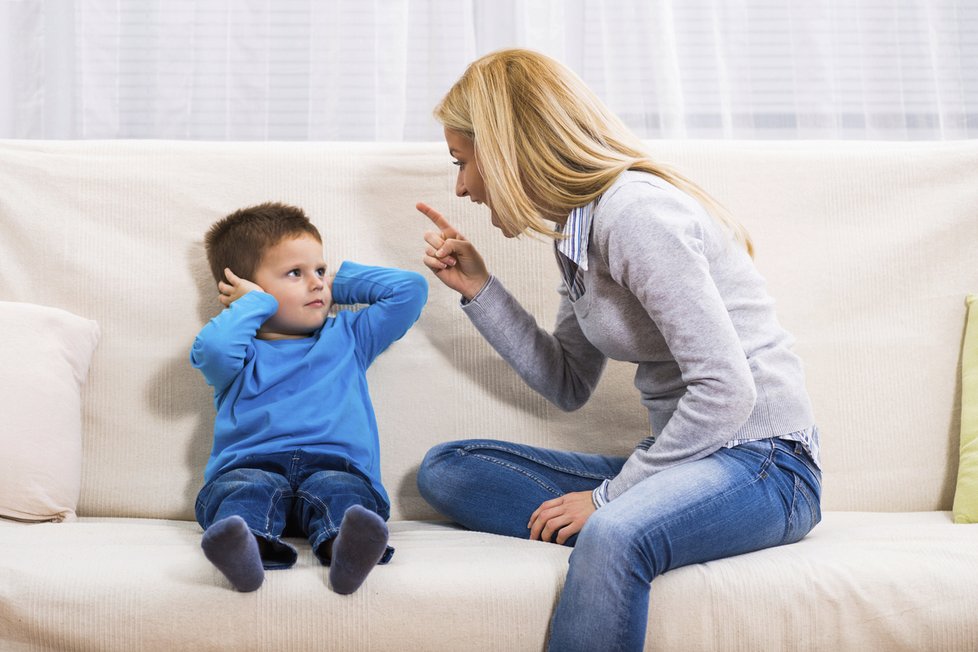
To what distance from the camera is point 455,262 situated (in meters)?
1.49

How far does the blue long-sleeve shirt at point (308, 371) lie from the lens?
1.39m

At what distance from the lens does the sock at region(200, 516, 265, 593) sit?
990 millimetres

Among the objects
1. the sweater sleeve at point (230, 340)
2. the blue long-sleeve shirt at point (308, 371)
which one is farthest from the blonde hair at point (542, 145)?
the sweater sleeve at point (230, 340)

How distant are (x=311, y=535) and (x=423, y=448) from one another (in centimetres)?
40

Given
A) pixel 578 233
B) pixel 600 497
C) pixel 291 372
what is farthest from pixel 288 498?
pixel 578 233

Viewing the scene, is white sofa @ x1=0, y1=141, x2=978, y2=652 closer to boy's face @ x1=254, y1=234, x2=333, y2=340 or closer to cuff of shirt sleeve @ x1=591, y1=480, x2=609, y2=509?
boy's face @ x1=254, y1=234, x2=333, y2=340

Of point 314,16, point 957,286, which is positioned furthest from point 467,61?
point 957,286

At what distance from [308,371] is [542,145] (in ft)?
1.77

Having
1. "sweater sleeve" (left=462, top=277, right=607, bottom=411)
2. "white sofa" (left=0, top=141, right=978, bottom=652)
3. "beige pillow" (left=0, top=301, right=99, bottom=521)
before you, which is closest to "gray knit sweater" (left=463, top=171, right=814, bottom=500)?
"sweater sleeve" (left=462, top=277, right=607, bottom=411)

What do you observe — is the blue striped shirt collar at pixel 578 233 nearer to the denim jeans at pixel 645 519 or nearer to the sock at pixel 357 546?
the denim jeans at pixel 645 519

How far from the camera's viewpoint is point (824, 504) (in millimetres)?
1551

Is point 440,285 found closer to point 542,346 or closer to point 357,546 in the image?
point 542,346

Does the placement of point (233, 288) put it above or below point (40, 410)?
above

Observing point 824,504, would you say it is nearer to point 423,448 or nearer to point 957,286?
point 957,286
